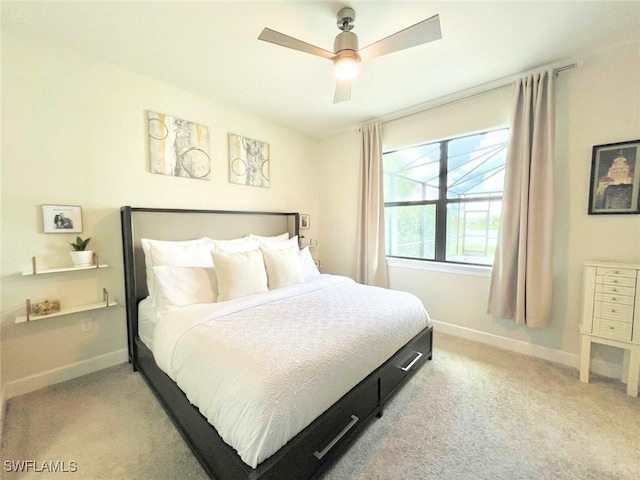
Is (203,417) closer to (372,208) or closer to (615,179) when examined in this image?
(372,208)

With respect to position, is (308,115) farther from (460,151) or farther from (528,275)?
(528,275)

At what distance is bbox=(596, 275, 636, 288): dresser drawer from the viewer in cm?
185

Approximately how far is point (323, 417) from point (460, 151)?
9.96 feet

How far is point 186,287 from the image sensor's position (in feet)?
6.57

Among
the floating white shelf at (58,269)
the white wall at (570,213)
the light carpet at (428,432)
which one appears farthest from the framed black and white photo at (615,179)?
the floating white shelf at (58,269)

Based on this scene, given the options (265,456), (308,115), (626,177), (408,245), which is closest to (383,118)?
(308,115)

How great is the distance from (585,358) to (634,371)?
0.25m

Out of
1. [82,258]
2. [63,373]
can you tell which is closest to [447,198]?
[82,258]

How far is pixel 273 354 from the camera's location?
1258mm

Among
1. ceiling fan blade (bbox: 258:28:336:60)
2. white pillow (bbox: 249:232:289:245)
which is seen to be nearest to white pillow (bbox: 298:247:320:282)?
white pillow (bbox: 249:232:289:245)

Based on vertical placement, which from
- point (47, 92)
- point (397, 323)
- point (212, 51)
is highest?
point (212, 51)

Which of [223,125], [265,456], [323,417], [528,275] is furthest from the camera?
[223,125]

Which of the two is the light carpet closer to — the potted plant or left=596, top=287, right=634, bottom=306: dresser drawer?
left=596, top=287, right=634, bottom=306: dresser drawer

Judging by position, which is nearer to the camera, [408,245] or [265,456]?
[265,456]
